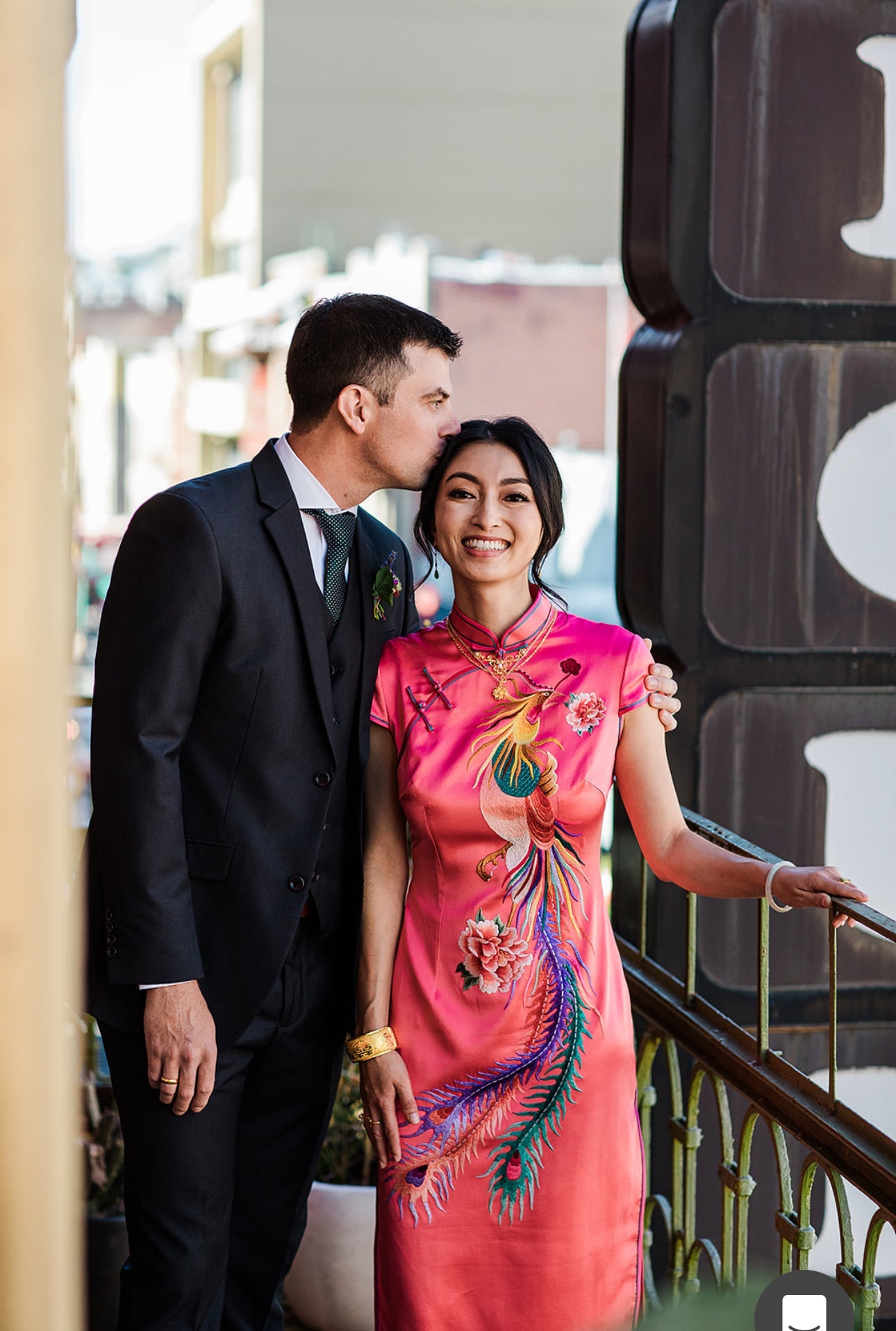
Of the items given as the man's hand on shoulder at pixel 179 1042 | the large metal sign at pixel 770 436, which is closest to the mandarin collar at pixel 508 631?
the man's hand on shoulder at pixel 179 1042

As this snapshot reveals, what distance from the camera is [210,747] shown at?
1.84 m

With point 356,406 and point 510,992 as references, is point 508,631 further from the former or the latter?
point 510,992

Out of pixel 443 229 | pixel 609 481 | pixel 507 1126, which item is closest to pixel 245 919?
pixel 507 1126

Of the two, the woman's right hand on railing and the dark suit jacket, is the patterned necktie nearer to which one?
the dark suit jacket

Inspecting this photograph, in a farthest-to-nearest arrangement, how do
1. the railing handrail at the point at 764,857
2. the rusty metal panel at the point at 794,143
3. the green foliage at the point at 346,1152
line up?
the green foliage at the point at 346,1152 < the rusty metal panel at the point at 794,143 < the railing handrail at the point at 764,857

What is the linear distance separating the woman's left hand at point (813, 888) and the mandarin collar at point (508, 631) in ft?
1.48

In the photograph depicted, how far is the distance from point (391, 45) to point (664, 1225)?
60.4 ft

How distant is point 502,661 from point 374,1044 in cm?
52

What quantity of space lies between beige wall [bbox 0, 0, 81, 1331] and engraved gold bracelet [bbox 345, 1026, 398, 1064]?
4.21ft

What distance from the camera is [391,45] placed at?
61.3 feet

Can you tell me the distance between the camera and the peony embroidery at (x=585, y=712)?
1.83m

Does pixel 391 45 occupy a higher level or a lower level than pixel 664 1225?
higher

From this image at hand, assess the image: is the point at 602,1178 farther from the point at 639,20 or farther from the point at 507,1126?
the point at 639,20

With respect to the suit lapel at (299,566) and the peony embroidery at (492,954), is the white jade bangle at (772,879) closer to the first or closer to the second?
the peony embroidery at (492,954)
